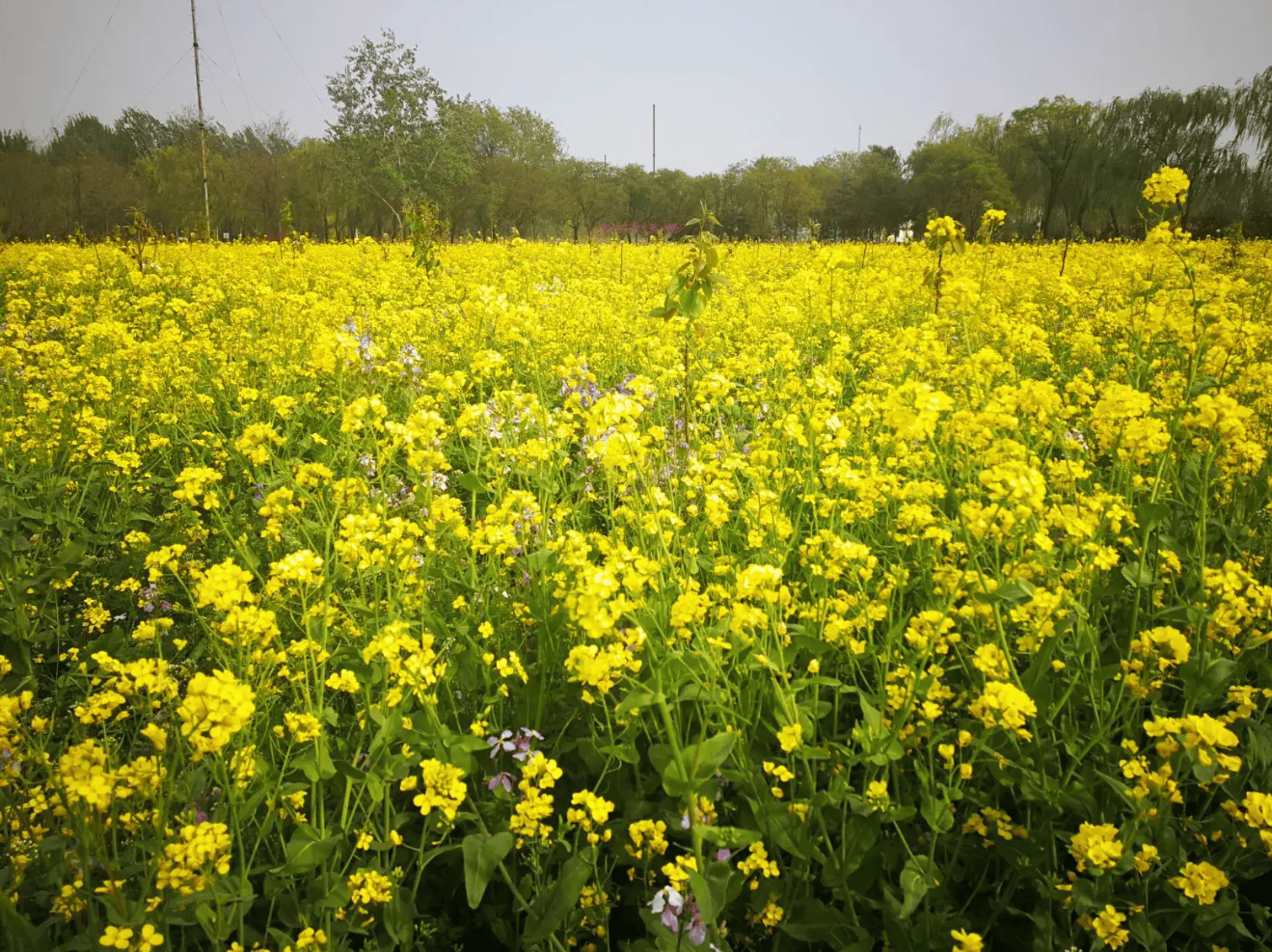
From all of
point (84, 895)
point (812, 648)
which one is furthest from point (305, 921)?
point (812, 648)

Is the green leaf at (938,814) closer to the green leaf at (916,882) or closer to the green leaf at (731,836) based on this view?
the green leaf at (916,882)

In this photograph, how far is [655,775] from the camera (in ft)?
6.26

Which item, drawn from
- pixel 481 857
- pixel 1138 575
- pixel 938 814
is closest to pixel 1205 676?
pixel 1138 575

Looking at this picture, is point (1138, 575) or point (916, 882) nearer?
point (916, 882)

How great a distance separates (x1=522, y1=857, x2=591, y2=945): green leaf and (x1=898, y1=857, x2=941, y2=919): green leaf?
700mm

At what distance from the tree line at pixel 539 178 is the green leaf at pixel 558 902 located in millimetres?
10359

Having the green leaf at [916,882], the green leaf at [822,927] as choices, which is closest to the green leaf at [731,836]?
the green leaf at [822,927]

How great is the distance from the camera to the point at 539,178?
39375mm

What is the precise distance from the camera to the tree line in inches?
882

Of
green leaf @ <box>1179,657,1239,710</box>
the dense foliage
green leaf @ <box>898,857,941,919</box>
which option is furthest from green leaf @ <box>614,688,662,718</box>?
green leaf @ <box>1179,657,1239,710</box>

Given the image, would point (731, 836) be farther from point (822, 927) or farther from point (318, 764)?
point (318, 764)

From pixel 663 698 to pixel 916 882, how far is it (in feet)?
2.29

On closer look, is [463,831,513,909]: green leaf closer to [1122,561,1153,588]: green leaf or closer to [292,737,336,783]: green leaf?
[292,737,336,783]: green leaf

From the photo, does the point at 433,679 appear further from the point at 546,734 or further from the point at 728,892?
the point at 728,892
